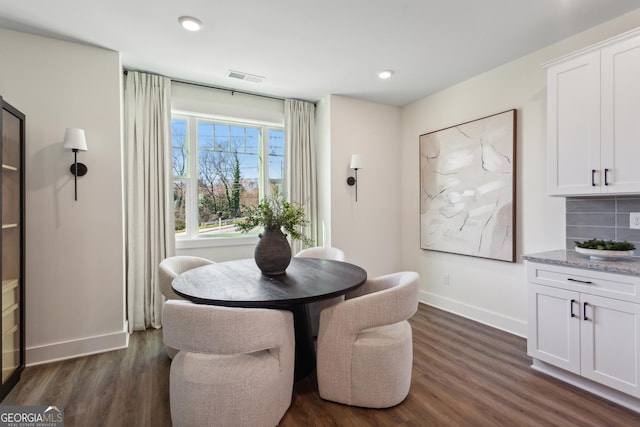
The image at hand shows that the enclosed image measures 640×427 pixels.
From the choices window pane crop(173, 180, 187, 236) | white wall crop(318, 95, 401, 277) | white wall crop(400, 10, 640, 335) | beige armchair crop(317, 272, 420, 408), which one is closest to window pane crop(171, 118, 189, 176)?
window pane crop(173, 180, 187, 236)

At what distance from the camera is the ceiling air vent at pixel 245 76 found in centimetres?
317

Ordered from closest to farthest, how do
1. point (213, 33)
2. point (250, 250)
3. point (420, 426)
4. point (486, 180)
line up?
point (420, 426) → point (213, 33) → point (486, 180) → point (250, 250)

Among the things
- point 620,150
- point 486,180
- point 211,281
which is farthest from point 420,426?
point 486,180

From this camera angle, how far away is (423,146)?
3.95 m

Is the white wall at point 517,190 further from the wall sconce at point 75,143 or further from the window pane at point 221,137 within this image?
the wall sconce at point 75,143

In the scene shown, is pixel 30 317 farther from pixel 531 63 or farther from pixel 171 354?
pixel 531 63

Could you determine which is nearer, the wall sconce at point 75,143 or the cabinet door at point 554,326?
the cabinet door at point 554,326

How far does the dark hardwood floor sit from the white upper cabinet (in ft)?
4.68

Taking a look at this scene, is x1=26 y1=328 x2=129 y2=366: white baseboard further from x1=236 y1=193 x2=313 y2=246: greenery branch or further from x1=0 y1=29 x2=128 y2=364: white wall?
x1=236 y1=193 x2=313 y2=246: greenery branch

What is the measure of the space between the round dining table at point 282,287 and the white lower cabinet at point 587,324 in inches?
53.5

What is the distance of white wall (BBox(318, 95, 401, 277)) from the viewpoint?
3.84 m

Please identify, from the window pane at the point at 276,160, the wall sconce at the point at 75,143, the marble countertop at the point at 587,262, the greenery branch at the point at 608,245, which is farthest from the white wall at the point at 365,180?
the wall sconce at the point at 75,143

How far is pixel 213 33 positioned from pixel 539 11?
7.99 feet

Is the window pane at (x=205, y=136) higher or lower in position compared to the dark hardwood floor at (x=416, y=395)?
higher
